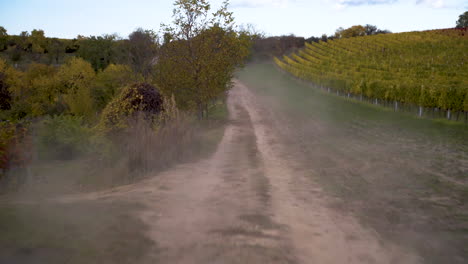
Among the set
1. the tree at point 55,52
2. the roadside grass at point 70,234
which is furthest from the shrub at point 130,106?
the tree at point 55,52

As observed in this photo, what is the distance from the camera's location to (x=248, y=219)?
6.76 meters

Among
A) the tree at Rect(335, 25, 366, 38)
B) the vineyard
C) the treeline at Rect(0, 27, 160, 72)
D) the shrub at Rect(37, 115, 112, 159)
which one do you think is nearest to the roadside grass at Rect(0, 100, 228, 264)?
the shrub at Rect(37, 115, 112, 159)

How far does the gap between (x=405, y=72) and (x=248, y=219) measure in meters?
39.5

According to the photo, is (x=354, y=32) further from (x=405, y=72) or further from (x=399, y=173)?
(x=399, y=173)

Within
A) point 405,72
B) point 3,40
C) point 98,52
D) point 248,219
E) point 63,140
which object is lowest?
point 63,140

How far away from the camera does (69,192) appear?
32.9ft

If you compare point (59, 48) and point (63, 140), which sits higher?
point (59, 48)

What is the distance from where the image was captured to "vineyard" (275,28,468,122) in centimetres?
2491

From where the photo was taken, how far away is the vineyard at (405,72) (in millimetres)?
24906

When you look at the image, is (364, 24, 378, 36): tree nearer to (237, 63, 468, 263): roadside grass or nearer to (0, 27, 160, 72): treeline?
(0, 27, 160, 72): treeline

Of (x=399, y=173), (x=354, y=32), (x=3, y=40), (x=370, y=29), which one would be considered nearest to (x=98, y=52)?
(x=3, y=40)

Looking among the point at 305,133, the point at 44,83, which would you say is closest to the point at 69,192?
the point at 305,133

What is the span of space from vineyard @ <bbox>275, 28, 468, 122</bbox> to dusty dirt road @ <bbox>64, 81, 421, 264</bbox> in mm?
17307

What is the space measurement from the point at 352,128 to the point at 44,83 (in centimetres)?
2830
